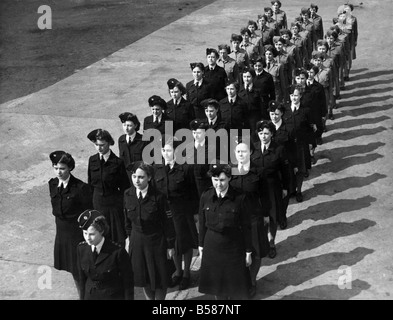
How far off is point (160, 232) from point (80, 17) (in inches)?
646

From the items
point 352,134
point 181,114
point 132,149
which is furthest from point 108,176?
point 352,134

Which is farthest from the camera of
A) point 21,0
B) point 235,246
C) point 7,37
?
point 21,0

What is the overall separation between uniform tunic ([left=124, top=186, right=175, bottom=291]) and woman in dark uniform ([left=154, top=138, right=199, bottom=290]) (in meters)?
0.62

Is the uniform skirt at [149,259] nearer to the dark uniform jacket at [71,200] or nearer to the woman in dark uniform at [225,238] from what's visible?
the woman in dark uniform at [225,238]

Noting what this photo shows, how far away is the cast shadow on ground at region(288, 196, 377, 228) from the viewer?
27.7 ft

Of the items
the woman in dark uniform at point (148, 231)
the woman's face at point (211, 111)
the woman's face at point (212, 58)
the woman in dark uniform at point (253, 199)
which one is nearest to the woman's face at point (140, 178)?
the woman in dark uniform at point (148, 231)

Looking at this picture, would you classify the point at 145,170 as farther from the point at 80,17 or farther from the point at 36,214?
the point at 80,17

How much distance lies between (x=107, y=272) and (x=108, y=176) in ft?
5.82

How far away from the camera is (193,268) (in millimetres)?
7473

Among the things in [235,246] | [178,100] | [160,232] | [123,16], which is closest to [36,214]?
[178,100]

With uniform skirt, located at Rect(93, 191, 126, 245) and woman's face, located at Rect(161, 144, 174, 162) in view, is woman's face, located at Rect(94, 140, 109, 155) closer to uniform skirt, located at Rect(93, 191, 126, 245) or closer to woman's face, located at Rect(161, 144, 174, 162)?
uniform skirt, located at Rect(93, 191, 126, 245)

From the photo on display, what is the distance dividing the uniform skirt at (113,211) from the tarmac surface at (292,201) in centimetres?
68

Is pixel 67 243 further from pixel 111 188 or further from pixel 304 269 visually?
pixel 304 269

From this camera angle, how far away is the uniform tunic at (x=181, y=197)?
274 inches
